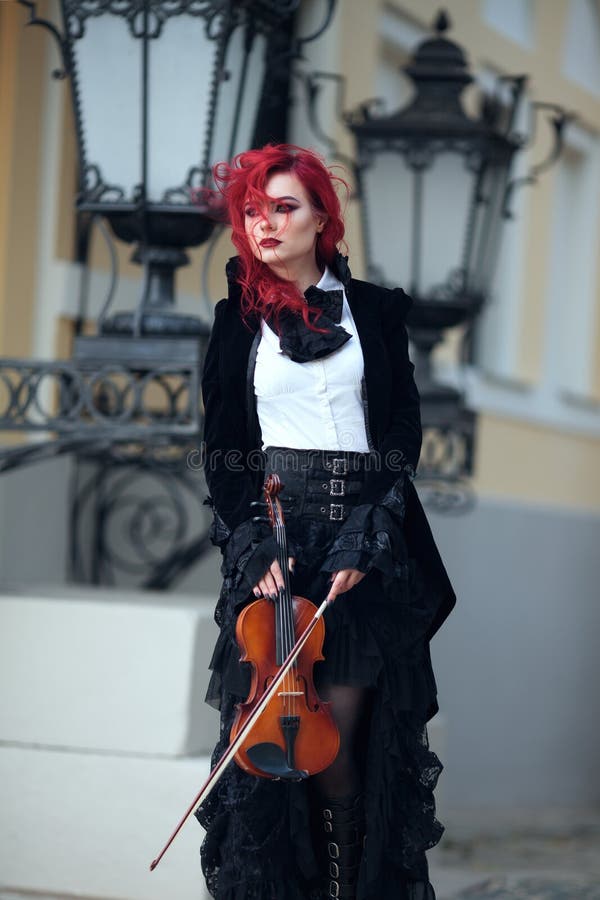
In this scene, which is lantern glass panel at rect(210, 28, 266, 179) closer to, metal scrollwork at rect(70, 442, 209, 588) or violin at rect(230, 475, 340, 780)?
metal scrollwork at rect(70, 442, 209, 588)

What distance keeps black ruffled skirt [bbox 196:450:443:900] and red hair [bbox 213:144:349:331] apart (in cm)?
35

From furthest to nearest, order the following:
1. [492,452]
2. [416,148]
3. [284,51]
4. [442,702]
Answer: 1. [492,452]
2. [442,702]
3. [416,148]
4. [284,51]

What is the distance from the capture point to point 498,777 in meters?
8.98

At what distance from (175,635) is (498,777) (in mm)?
4822

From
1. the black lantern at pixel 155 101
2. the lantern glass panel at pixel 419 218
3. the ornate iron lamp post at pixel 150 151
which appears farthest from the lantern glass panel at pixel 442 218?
the black lantern at pixel 155 101

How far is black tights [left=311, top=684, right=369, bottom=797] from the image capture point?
3383 millimetres

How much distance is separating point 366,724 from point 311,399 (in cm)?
66

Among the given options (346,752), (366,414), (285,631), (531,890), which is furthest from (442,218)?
(285,631)

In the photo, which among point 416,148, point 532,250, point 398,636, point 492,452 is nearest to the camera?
point 398,636

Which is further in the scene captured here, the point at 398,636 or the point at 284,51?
the point at 284,51

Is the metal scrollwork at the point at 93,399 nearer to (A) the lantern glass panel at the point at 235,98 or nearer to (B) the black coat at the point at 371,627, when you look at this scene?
(A) the lantern glass panel at the point at 235,98

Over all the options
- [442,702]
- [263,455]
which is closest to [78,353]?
[263,455]

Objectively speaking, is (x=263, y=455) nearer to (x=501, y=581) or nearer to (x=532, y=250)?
(x=501, y=581)

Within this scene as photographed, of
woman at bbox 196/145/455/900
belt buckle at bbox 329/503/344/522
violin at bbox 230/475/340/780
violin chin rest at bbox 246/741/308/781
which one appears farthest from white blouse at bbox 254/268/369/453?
violin chin rest at bbox 246/741/308/781
